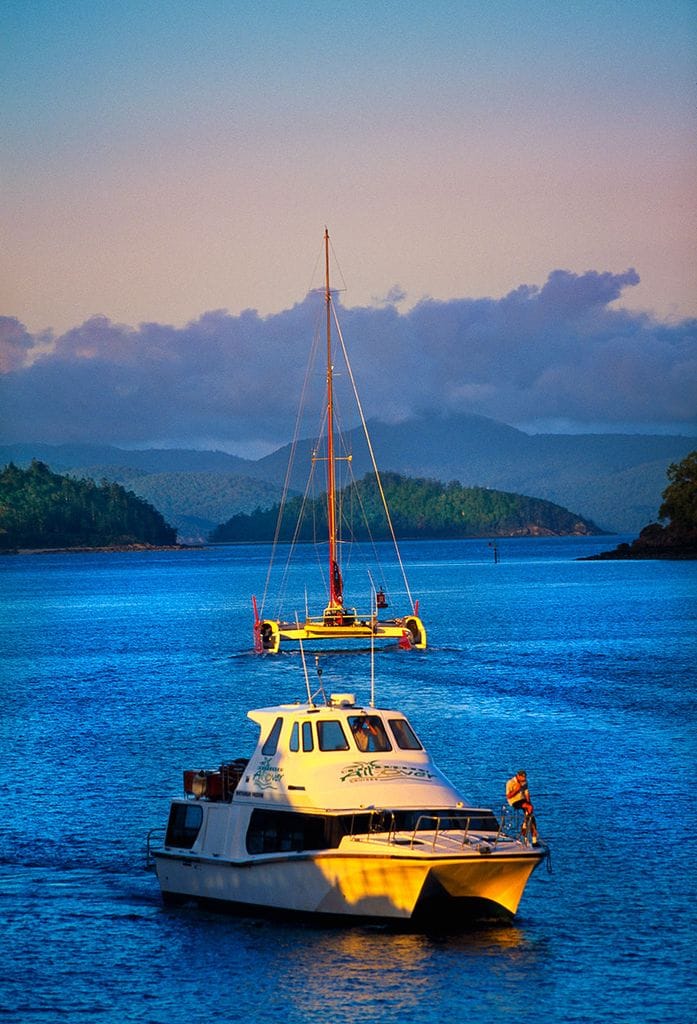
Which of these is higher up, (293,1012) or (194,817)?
(194,817)

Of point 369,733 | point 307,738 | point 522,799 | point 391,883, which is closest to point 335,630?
point 369,733

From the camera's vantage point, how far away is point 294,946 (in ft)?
117

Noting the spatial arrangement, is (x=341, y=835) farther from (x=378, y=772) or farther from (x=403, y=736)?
(x=403, y=736)

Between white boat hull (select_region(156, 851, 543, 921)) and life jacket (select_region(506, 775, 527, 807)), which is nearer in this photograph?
white boat hull (select_region(156, 851, 543, 921))

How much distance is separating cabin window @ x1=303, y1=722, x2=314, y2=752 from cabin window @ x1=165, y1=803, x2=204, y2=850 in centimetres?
330

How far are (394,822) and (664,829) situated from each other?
49.5 feet

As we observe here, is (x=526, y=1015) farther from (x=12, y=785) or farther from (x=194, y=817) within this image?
(x=12, y=785)

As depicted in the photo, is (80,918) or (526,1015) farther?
(80,918)

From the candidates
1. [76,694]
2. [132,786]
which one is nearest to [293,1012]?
[132,786]

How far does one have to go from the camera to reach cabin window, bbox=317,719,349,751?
3825 cm

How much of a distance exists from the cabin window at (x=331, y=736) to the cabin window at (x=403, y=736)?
4.25 feet

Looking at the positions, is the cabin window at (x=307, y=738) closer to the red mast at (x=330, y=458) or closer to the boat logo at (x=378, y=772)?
the boat logo at (x=378, y=772)

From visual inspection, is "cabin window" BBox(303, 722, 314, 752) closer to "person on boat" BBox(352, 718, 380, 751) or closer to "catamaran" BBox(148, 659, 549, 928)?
"catamaran" BBox(148, 659, 549, 928)

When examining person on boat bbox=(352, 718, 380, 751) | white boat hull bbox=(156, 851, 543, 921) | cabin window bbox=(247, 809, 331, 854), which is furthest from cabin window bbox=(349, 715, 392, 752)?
white boat hull bbox=(156, 851, 543, 921)
